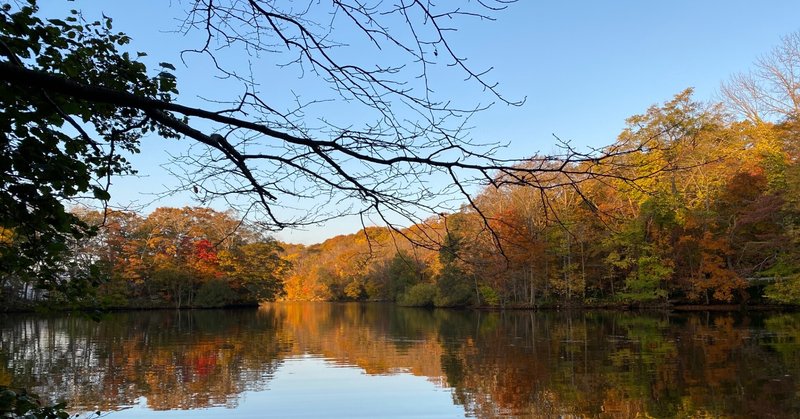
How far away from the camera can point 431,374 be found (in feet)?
35.3

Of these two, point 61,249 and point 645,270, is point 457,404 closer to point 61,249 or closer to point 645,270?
point 61,249

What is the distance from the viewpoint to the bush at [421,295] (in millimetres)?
42719

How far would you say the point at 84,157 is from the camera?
3.54 meters

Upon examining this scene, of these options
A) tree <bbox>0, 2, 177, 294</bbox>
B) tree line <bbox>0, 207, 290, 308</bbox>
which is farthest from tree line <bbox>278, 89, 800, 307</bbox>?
tree <bbox>0, 2, 177, 294</bbox>

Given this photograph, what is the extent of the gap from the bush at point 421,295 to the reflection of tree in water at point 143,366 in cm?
2409

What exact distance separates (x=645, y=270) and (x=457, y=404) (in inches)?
1028

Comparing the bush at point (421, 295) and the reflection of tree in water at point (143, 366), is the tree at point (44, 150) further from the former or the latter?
the bush at point (421, 295)

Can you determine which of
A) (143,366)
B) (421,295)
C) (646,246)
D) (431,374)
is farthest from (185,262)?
(431,374)

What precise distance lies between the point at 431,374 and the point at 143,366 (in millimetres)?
6074

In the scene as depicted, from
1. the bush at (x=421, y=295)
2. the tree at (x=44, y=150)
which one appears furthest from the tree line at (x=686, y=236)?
the tree at (x=44, y=150)

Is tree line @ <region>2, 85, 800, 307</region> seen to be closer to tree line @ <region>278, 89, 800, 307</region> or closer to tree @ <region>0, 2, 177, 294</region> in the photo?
tree line @ <region>278, 89, 800, 307</region>

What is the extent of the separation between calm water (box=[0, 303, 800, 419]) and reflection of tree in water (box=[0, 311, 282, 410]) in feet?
0.13

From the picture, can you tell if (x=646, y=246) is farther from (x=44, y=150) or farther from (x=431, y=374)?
→ (x=44, y=150)

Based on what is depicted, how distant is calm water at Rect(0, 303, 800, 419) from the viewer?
7750 mm
